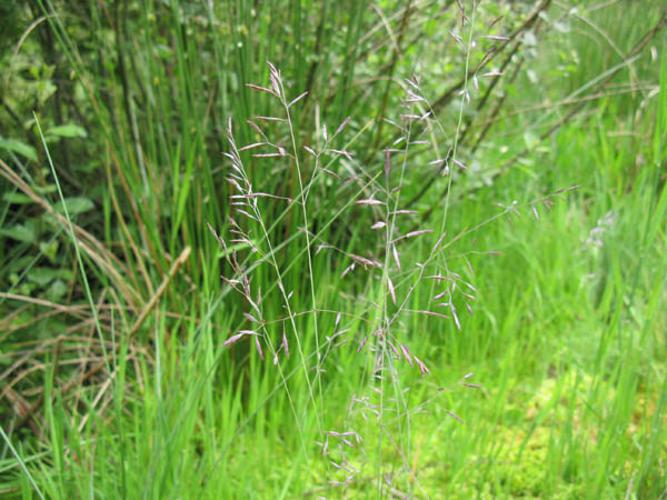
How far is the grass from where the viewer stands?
1.23m

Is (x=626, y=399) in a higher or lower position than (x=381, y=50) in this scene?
lower

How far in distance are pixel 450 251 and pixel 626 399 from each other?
785 millimetres

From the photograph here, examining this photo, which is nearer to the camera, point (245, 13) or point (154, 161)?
point (245, 13)

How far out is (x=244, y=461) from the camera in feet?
4.72

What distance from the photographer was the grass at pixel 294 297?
1229 millimetres

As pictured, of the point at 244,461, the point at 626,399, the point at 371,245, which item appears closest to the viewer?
the point at 626,399

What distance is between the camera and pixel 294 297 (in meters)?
1.60

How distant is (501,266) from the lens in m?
2.25

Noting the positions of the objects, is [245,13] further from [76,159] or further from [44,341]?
[76,159]

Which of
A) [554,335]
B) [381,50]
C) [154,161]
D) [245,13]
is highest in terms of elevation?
[245,13]

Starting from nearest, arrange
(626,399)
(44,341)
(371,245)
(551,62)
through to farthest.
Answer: (626,399) → (44,341) → (371,245) → (551,62)

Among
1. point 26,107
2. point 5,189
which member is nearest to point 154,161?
point 5,189

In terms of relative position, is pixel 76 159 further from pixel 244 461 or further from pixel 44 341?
pixel 244 461

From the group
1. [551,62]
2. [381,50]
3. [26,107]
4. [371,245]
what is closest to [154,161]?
[26,107]
